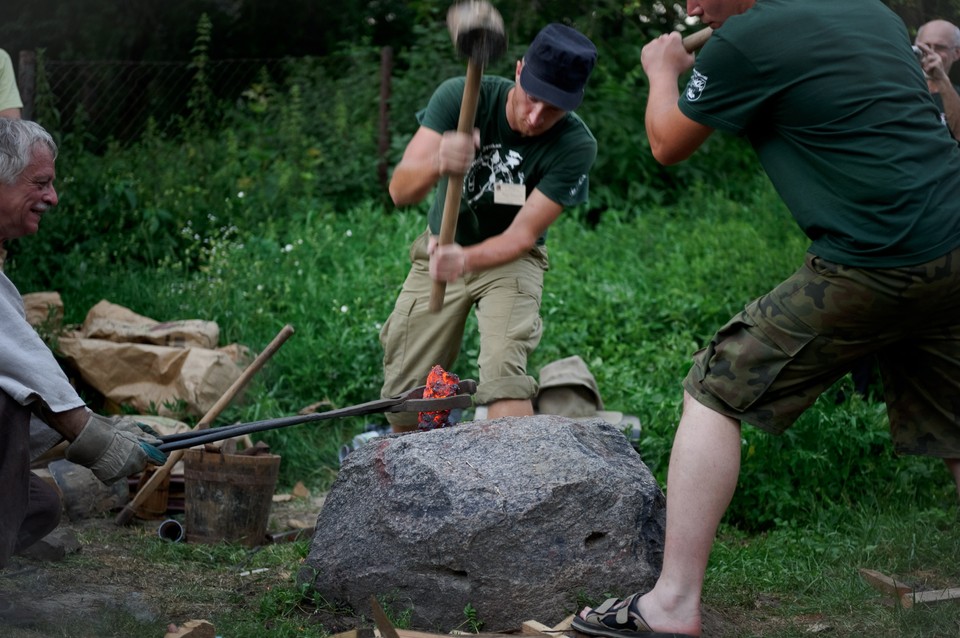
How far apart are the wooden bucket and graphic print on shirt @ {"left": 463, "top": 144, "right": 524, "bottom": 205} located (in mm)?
1446

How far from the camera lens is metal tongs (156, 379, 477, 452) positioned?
3676mm

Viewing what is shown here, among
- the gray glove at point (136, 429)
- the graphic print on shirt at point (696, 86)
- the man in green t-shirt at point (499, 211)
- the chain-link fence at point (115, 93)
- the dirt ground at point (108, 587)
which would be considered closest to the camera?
the graphic print on shirt at point (696, 86)

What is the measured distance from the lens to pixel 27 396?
318 centimetres

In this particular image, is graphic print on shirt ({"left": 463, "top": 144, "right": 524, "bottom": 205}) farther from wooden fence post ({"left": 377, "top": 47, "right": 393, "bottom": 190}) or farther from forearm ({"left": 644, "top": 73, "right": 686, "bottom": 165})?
wooden fence post ({"left": 377, "top": 47, "right": 393, "bottom": 190})

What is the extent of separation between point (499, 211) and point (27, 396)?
2174 millimetres

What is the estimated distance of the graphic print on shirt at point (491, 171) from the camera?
→ 4.62m

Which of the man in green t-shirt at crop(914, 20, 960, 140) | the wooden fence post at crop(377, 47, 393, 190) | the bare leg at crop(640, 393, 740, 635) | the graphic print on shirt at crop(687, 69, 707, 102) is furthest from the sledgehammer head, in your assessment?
the wooden fence post at crop(377, 47, 393, 190)

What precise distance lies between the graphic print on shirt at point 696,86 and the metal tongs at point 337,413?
1.52 m

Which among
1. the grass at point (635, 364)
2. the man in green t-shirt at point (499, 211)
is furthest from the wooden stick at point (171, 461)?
the man in green t-shirt at point (499, 211)

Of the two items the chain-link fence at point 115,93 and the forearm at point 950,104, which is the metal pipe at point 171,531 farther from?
the chain-link fence at point 115,93

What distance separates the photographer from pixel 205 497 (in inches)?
188

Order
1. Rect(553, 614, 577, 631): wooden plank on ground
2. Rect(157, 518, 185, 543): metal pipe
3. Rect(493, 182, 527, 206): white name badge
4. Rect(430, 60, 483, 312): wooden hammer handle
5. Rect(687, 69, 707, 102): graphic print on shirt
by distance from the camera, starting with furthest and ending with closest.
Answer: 1. Rect(157, 518, 185, 543): metal pipe
2. Rect(493, 182, 527, 206): white name badge
3. Rect(430, 60, 483, 312): wooden hammer handle
4. Rect(553, 614, 577, 631): wooden plank on ground
5. Rect(687, 69, 707, 102): graphic print on shirt

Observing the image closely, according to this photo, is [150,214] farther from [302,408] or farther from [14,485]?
[14,485]

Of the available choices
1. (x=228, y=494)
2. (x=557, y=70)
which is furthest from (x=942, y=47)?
(x=228, y=494)
